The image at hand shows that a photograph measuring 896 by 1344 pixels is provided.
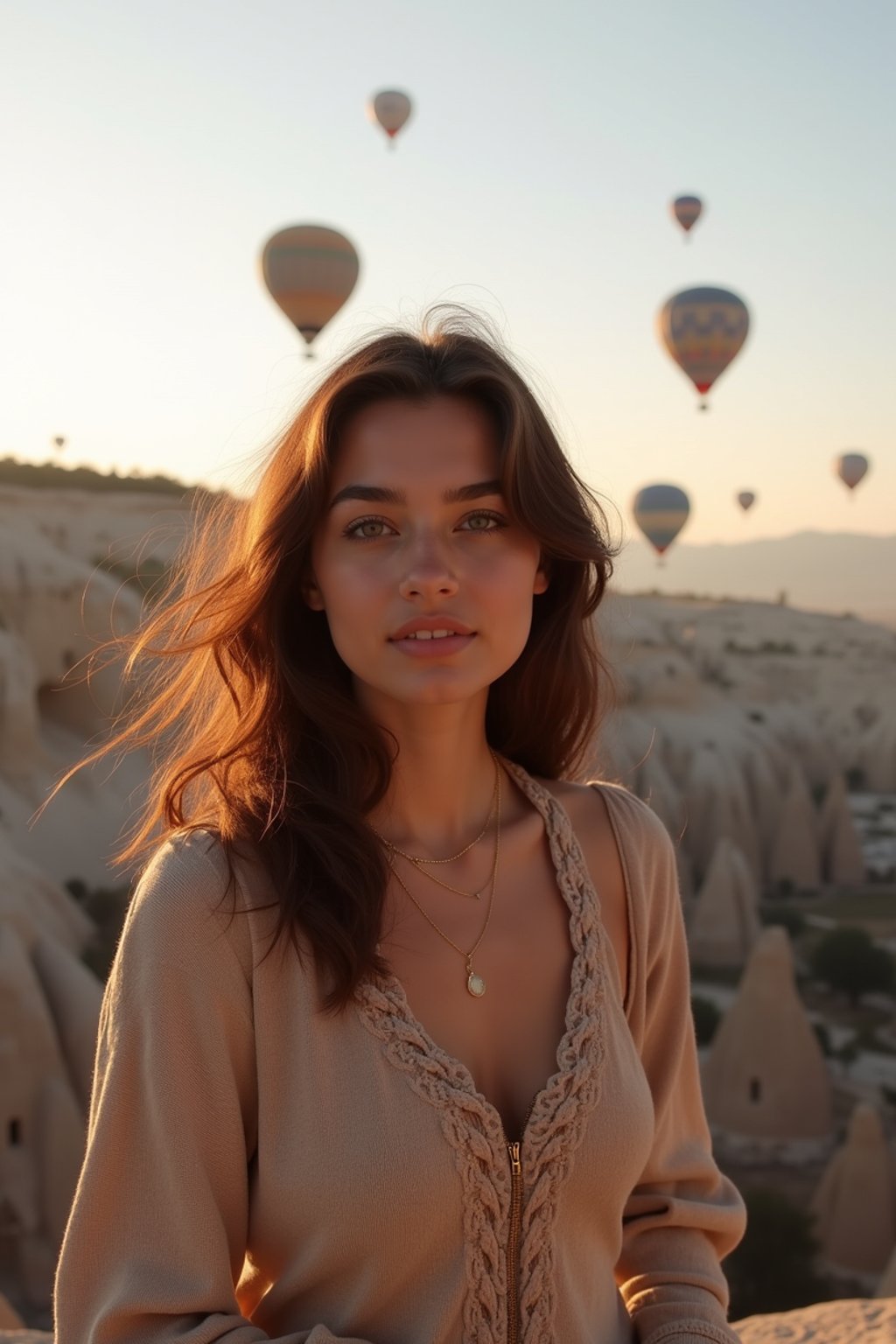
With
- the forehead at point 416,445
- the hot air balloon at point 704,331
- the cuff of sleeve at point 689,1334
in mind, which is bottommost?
the cuff of sleeve at point 689,1334

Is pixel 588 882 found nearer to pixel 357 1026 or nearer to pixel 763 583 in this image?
pixel 357 1026

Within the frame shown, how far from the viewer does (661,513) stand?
112 ft

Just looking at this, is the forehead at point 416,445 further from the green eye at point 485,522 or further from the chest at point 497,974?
the chest at point 497,974

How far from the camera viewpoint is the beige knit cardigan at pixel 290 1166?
1.60 metres

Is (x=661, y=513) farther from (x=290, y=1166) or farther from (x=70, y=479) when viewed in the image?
(x=290, y=1166)

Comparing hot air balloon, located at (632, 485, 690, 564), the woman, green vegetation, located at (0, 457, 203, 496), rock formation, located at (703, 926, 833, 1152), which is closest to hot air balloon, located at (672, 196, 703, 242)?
hot air balloon, located at (632, 485, 690, 564)

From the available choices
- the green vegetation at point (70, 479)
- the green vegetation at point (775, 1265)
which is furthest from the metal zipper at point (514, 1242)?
the green vegetation at point (70, 479)

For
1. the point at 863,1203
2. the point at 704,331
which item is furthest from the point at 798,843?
the point at 863,1203

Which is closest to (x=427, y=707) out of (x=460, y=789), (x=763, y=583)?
(x=460, y=789)

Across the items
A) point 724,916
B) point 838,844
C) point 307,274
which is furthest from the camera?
point 838,844

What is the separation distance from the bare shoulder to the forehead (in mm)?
550

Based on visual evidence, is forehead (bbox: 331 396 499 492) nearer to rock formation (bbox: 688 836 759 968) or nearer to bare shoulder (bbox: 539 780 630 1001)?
bare shoulder (bbox: 539 780 630 1001)

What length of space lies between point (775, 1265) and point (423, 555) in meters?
13.6

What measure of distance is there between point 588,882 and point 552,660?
0.38 m
